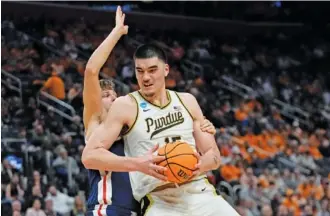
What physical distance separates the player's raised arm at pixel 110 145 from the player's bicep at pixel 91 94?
339 millimetres

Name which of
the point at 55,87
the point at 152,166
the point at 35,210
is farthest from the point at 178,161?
the point at 55,87

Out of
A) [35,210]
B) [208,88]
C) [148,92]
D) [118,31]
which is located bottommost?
[35,210]

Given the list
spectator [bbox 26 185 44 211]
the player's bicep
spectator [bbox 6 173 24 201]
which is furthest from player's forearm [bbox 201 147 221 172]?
spectator [bbox 6 173 24 201]

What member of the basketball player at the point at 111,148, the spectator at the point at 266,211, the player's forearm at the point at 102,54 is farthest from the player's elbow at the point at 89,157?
the spectator at the point at 266,211

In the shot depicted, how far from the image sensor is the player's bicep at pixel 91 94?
562 centimetres

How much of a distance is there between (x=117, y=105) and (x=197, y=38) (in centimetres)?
1768

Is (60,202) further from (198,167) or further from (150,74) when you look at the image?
(198,167)

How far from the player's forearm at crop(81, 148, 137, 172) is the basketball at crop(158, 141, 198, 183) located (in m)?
0.21

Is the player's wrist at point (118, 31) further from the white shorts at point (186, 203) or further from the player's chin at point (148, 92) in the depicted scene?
the white shorts at point (186, 203)

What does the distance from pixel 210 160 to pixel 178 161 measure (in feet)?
1.55

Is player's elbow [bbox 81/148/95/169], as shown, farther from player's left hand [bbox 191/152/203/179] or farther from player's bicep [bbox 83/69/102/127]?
player's left hand [bbox 191/152/203/179]

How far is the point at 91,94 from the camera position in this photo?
5695mm

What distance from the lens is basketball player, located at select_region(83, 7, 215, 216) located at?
5.60 meters

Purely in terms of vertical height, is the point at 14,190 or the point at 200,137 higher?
the point at 200,137
